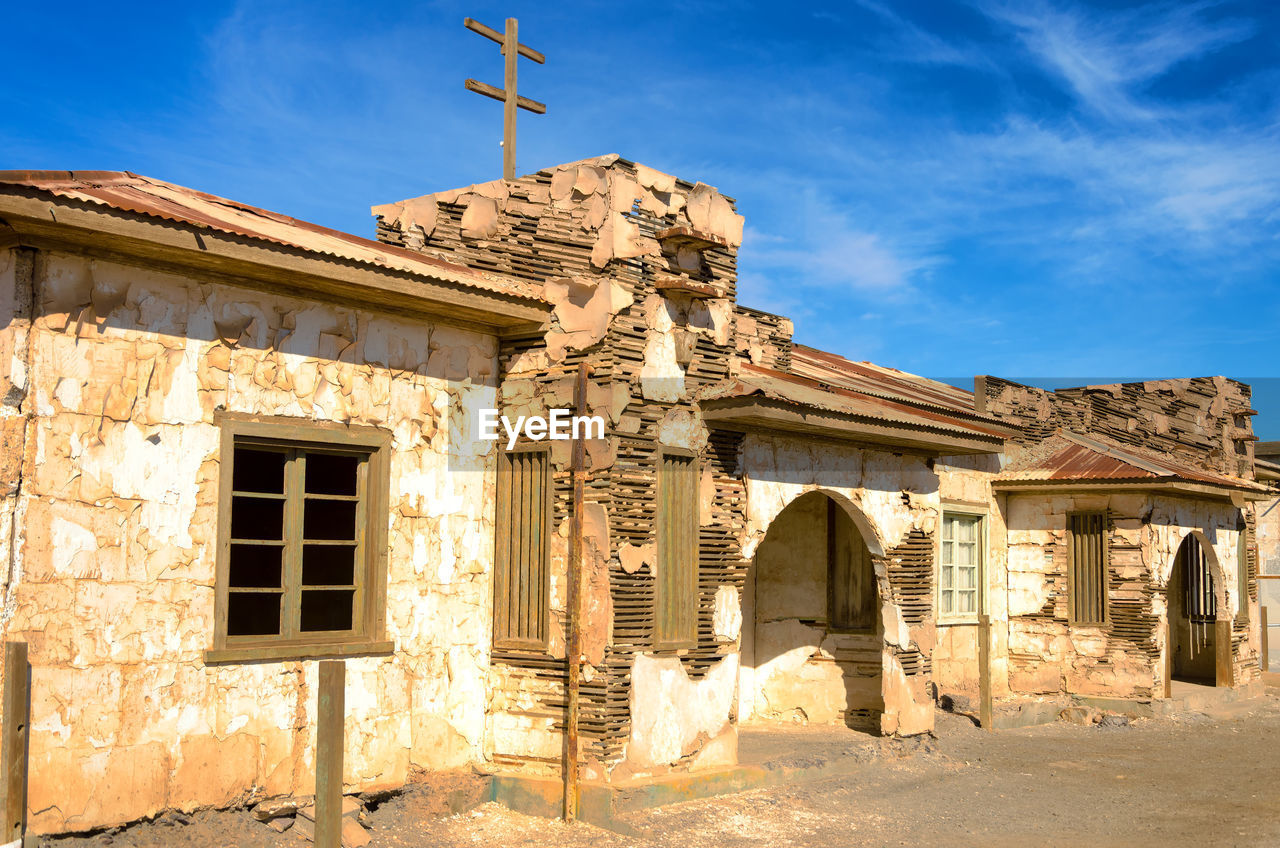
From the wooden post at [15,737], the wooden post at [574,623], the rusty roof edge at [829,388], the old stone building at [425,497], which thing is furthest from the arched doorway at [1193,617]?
Answer: the wooden post at [15,737]

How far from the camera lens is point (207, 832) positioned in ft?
21.8

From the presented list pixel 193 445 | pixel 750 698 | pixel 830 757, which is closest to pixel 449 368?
pixel 193 445

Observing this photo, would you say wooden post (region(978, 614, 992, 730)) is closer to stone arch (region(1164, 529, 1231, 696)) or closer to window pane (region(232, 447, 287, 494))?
stone arch (region(1164, 529, 1231, 696))

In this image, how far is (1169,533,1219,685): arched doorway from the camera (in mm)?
17047

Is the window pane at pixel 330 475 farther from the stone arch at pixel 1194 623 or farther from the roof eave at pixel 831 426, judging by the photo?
the stone arch at pixel 1194 623

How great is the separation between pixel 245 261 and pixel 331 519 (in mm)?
3105

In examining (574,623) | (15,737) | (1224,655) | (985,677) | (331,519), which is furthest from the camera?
(1224,655)

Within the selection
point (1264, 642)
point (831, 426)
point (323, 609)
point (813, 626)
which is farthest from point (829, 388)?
point (1264, 642)

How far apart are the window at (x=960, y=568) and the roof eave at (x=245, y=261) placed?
6.73 metres

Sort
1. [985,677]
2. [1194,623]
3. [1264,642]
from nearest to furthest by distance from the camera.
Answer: [985,677] < [1194,623] < [1264,642]

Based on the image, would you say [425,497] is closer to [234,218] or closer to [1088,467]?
[234,218]

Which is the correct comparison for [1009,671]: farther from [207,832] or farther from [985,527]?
[207,832]

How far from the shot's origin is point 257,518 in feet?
34.8

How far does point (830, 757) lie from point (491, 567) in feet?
11.8
